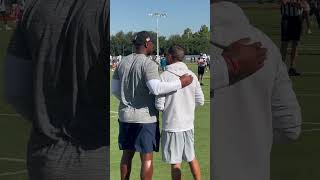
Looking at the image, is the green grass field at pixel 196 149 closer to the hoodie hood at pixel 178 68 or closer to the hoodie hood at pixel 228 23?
the hoodie hood at pixel 178 68

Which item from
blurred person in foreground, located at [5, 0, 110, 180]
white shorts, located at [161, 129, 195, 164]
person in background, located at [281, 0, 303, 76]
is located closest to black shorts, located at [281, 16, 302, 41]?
person in background, located at [281, 0, 303, 76]

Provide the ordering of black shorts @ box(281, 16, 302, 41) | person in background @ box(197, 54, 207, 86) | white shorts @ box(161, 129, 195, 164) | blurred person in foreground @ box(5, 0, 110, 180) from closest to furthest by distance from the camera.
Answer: person in background @ box(197, 54, 207, 86) < white shorts @ box(161, 129, 195, 164) < blurred person in foreground @ box(5, 0, 110, 180) < black shorts @ box(281, 16, 302, 41)

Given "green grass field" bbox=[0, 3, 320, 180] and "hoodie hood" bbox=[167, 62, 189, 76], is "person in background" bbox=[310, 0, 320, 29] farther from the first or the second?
"hoodie hood" bbox=[167, 62, 189, 76]

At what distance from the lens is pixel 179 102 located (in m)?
3.73

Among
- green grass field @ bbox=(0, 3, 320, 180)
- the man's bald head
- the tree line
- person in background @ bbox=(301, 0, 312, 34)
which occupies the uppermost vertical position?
person in background @ bbox=(301, 0, 312, 34)

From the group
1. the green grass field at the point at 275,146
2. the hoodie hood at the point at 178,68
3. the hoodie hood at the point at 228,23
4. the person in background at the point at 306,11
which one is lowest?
the green grass field at the point at 275,146

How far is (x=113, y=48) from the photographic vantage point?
3.78 metres

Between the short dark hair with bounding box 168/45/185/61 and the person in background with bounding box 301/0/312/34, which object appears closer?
the short dark hair with bounding box 168/45/185/61

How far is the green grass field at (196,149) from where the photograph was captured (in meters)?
3.77

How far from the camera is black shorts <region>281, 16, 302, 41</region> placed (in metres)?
4.43

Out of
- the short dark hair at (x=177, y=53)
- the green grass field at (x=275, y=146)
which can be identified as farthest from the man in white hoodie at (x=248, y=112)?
the short dark hair at (x=177, y=53)

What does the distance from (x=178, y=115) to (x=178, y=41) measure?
0.45 metres

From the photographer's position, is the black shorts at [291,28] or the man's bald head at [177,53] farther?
the black shorts at [291,28]

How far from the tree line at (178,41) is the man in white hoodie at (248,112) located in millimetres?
74
